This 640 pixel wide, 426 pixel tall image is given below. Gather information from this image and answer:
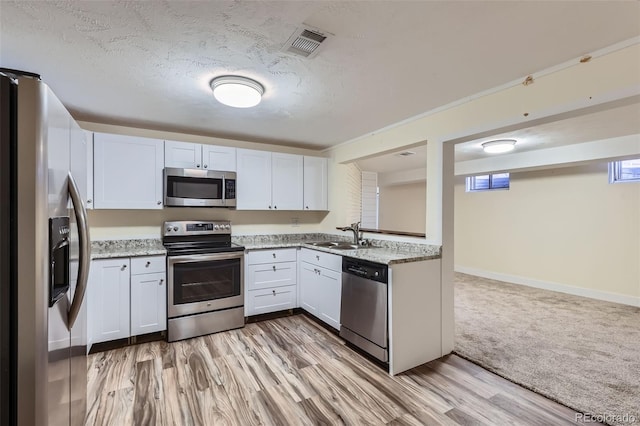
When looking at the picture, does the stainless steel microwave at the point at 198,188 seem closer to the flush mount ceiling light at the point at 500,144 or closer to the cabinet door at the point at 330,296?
the cabinet door at the point at 330,296

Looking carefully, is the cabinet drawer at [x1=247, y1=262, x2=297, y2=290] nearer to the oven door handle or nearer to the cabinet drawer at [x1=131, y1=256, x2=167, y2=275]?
the oven door handle

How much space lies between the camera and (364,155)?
12.3 feet

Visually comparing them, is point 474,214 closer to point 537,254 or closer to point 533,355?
point 537,254

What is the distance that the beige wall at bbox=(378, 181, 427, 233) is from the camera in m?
7.33

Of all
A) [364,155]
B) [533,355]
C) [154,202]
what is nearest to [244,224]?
[154,202]

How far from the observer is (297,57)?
6.19ft

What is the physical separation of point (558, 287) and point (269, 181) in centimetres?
509

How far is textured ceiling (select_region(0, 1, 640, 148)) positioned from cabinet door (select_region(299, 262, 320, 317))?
1.90m

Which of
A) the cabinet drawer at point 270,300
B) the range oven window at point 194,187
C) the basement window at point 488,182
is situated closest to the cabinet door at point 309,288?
the cabinet drawer at point 270,300

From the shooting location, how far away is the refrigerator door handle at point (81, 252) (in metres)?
1.17

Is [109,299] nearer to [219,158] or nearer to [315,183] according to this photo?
[219,158]

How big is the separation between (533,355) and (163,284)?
11.9 ft

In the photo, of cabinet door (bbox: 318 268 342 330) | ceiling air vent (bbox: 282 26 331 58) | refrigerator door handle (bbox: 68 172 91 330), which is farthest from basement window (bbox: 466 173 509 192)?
refrigerator door handle (bbox: 68 172 91 330)

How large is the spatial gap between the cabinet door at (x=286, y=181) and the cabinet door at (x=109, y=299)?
188 centimetres
